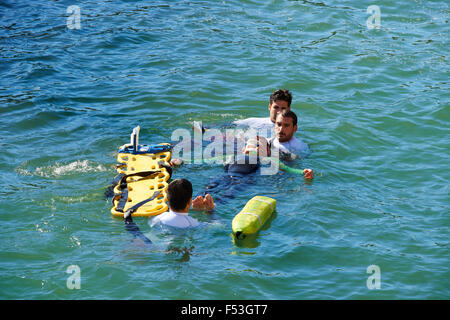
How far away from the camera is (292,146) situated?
8750 mm

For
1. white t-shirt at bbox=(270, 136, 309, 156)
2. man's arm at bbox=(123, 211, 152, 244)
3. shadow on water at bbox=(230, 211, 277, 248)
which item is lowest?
shadow on water at bbox=(230, 211, 277, 248)

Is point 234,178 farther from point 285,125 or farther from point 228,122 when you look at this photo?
point 228,122

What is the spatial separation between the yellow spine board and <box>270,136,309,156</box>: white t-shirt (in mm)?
1715

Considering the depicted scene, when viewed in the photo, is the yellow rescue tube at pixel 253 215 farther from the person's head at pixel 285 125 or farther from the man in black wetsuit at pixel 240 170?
the person's head at pixel 285 125

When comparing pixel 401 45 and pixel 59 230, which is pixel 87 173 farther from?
pixel 401 45

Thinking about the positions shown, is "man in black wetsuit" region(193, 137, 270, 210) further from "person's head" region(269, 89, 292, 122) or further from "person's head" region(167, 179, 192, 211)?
"person's head" region(167, 179, 192, 211)

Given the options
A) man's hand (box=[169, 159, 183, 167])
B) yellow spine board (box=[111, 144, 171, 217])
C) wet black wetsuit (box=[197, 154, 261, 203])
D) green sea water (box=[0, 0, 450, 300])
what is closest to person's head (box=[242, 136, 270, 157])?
wet black wetsuit (box=[197, 154, 261, 203])

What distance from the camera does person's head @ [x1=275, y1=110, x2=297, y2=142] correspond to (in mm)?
8594

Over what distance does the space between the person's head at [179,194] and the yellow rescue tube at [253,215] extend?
0.63 m

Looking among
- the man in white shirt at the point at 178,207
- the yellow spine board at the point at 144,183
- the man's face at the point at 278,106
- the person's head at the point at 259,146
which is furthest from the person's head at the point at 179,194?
the man's face at the point at 278,106

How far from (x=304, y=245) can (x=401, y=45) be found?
307 inches

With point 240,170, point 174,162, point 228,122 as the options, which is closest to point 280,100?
point 228,122

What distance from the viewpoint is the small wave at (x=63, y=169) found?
8141 millimetres
